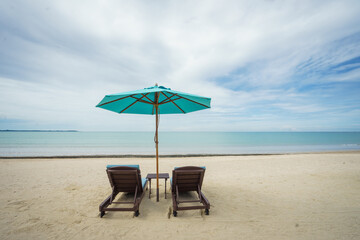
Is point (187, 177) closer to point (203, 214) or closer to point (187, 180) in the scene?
point (187, 180)

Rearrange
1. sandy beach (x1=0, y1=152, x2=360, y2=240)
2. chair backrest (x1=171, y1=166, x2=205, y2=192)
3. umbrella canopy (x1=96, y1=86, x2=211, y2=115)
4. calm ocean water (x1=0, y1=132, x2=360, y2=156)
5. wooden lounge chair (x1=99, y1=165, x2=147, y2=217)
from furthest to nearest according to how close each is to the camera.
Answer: calm ocean water (x1=0, y1=132, x2=360, y2=156), umbrella canopy (x1=96, y1=86, x2=211, y2=115), chair backrest (x1=171, y1=166, x2=205, y2=192), wooden lounge chair (x1=99, y1=165, x2=147, y2=217), sandy beach (x1=0, y1=152, x2=360, y2=240)

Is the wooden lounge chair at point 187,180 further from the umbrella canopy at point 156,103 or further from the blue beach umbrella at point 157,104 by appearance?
the umbrella canopy at point 156,103

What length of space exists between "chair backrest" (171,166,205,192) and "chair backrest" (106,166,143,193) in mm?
839

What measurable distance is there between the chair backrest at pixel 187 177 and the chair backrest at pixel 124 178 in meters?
0.84

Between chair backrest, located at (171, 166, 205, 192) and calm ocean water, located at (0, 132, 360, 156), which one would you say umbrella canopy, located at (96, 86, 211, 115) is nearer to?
chair backrest, located at (171, 166, 205, 192)

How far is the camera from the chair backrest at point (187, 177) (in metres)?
3.54

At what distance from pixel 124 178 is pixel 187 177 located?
1.44 meters

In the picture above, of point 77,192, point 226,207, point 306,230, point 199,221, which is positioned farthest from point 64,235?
point 306,230

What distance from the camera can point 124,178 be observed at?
3539 millimetres

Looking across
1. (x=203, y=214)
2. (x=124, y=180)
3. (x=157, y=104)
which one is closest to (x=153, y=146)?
(x=124, y=180)

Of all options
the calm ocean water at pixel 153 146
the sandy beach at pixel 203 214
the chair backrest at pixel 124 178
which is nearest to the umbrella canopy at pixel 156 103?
the chair backrest at pixel 124 178

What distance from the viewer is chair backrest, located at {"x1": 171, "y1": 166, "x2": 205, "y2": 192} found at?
3540 millimetres

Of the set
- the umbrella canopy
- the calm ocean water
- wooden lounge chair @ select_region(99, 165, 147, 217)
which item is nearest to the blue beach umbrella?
the umbrella canopy

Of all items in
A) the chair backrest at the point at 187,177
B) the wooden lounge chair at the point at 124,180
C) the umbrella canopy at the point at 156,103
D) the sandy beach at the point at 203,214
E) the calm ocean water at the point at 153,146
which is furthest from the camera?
the calm ocean water at the point at 153,146
